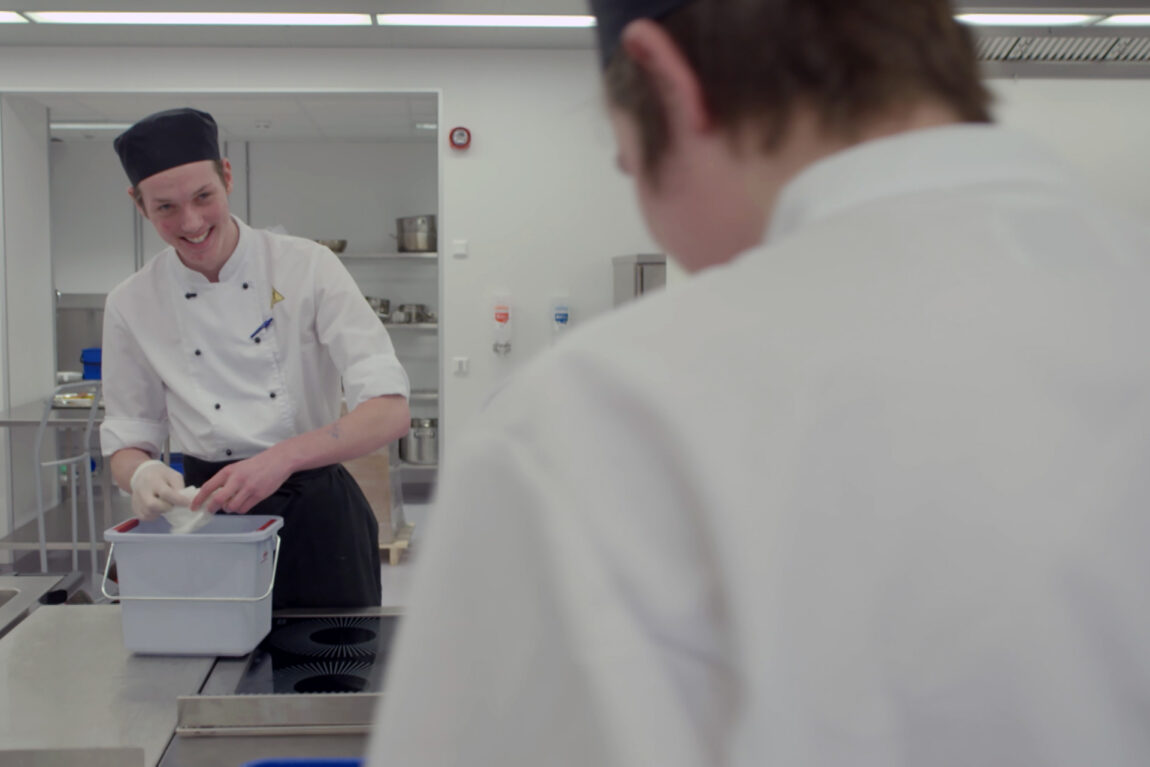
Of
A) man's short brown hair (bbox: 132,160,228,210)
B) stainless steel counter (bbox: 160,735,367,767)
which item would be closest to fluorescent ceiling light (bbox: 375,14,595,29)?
man's short brown hair (bbox: 132,160,228,210)

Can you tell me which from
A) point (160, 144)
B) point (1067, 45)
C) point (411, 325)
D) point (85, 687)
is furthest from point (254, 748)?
point (411, 325)

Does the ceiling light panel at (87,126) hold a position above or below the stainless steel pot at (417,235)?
above

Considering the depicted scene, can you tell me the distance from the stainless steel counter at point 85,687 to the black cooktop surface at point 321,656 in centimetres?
8

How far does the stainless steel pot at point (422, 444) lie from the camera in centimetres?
591

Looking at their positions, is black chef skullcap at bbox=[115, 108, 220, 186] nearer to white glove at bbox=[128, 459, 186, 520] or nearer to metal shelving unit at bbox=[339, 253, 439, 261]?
white glove at bbox=[128, 459, 186, 520]

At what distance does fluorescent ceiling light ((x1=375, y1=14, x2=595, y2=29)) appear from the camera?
14.0 ft

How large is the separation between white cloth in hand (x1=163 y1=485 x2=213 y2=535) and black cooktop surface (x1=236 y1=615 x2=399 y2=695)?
8.2 inches

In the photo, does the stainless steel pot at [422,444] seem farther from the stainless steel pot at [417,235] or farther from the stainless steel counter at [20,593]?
the stainless steel counter at [20,593]

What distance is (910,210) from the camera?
0.37 metres

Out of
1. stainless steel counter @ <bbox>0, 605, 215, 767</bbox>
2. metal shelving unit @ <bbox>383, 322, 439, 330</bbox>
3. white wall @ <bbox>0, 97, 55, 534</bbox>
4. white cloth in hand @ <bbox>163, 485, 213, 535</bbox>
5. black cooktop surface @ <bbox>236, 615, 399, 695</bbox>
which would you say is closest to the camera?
stainless steel counter @ <bbox>0, 605, 215, 767</bbox>

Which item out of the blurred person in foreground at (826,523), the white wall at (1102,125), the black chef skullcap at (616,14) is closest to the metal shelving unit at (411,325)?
the white wall at (1102,125)

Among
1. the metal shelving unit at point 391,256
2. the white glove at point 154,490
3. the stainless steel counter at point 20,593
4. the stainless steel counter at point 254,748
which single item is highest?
the metal shelving unit at point 391,256

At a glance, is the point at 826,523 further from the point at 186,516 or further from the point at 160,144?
the point at 160,144

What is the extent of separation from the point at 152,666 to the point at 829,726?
1237 millimetres
